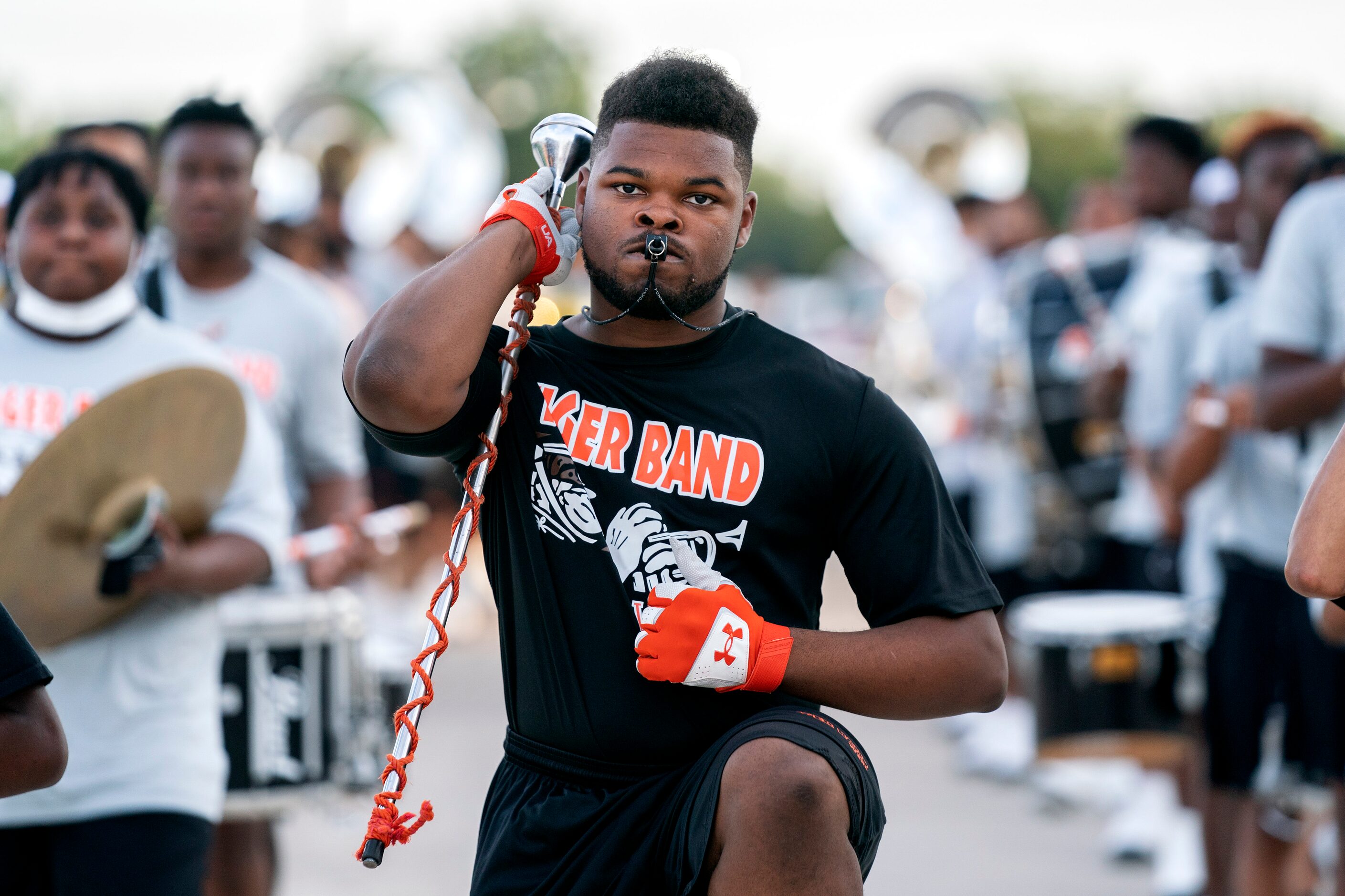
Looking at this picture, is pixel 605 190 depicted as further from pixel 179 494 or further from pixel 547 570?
pixel 179 494

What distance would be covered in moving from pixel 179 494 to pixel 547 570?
1.38 m

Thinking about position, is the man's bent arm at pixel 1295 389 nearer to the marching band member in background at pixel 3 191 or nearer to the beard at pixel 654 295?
the beard at pixel 654 295

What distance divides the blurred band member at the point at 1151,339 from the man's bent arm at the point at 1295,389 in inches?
49.9

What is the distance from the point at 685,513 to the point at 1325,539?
3.29ft

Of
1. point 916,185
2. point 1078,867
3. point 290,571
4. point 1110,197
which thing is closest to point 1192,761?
point 1078,867

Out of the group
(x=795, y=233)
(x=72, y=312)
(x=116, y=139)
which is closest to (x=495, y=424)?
(x=72, y=312)

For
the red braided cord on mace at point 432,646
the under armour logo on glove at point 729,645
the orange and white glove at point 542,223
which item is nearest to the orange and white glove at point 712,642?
the under armour logo on glove at point 729,645

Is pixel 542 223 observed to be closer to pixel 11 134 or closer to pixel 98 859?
pixel 98 859

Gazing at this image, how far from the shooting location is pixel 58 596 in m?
3.45

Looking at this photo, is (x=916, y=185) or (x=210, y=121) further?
(x=916, y=185)

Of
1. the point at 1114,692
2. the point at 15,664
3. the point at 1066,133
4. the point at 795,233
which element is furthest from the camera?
the point at 795,233

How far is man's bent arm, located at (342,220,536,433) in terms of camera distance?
2637 millimetres

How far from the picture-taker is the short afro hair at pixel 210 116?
16.8 feet

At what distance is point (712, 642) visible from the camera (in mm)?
2471
